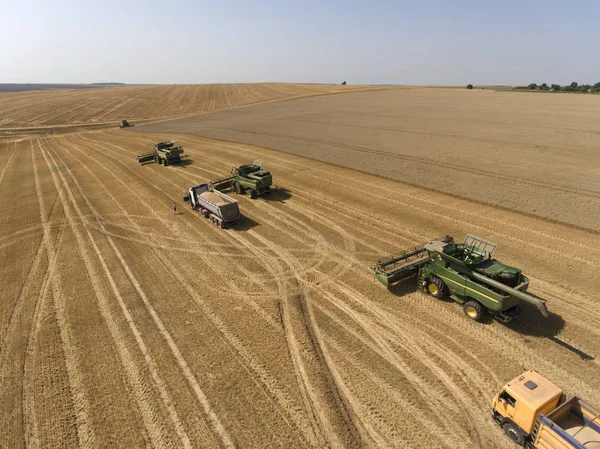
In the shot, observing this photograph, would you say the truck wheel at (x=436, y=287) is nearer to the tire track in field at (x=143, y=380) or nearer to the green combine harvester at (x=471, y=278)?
the green combine harvester at (x=471, y=278)

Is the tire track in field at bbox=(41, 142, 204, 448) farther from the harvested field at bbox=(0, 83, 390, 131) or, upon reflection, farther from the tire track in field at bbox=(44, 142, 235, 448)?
the harvested field at bbox=(0, 83, 390, 131)

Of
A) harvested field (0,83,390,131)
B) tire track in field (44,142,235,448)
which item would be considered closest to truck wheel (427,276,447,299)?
tire track in field (44,142,235,448)

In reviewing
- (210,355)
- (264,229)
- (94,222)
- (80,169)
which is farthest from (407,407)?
(80,169)

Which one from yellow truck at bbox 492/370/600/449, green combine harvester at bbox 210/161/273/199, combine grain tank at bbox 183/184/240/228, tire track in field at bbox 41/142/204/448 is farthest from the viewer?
green combine harvester at bbox 210/161/273/199

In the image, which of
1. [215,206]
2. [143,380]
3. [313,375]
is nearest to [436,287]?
[313,375]

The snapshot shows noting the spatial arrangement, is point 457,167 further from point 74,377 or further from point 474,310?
point 74,377

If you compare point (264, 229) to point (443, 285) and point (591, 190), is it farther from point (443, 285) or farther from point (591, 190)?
point (591, 190)

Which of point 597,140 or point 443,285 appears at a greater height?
point 597,140
